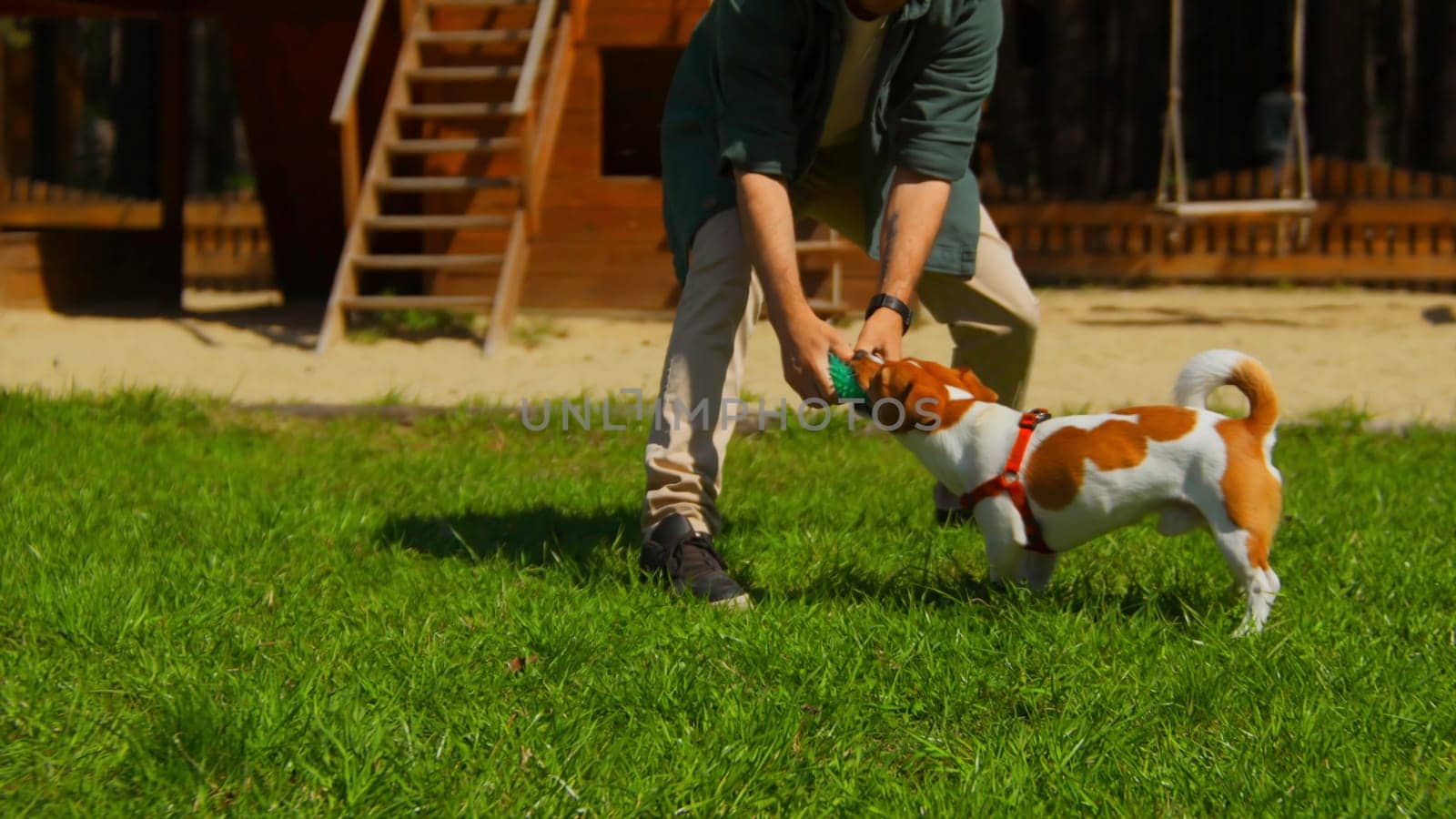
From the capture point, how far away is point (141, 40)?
76.9 feet

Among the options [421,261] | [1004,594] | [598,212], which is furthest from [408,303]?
[1004,594]

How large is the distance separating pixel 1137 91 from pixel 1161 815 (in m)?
16.5

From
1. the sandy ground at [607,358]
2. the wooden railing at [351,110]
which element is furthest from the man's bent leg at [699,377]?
the wooden railing at [351,110]

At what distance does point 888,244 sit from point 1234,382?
81 cm

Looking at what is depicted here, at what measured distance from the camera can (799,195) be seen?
153 inches

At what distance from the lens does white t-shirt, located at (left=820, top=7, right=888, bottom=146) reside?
3.38 meters

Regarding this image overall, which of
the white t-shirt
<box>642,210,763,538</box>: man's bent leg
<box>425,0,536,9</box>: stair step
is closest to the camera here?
the white t-shirt

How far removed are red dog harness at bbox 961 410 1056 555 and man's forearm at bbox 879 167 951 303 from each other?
411 mm

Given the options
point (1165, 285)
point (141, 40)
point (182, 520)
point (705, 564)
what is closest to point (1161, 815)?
point (705, 564)

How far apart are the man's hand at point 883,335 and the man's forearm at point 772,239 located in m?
0.14

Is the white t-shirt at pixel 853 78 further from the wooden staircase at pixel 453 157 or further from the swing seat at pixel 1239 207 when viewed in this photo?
the swing seat at pixel 1239 207

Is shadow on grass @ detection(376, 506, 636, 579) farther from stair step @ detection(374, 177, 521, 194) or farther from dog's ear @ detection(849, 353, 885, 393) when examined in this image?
stair step @ detection(374, 177, 521, 194)

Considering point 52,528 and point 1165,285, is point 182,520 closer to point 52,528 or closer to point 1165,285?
point 52,528

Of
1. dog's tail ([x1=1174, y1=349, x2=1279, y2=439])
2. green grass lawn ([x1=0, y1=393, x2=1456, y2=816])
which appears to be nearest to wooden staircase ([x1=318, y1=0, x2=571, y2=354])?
green grass lawn ([x1=0, y1=393, x2=1456, y2=816])
